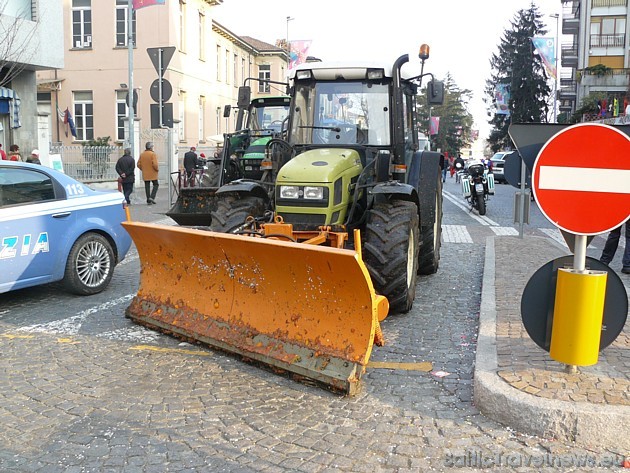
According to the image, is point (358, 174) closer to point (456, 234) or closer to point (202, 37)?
point (456, 234)

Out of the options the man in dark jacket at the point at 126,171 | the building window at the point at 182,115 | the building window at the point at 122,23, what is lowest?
the man in dark jacket at the point at 126,171

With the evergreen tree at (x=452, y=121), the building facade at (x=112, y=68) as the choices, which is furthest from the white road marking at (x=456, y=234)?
the evergreen tree at (x=452, y=121)

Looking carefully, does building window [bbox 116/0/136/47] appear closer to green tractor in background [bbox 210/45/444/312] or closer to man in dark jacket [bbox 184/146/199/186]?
man in dark jacket [bbox 184/146/199/186]

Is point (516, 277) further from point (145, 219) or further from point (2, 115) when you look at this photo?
point (2, 115)

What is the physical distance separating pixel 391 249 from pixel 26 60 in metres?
17.4

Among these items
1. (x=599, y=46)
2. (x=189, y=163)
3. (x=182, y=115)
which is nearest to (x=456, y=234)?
(x=189, y=163)

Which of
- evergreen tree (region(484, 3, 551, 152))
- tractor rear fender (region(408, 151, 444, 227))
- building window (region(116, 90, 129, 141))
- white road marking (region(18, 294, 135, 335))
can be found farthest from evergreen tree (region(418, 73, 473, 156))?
white road marking (region(18, 294, 135, 335))

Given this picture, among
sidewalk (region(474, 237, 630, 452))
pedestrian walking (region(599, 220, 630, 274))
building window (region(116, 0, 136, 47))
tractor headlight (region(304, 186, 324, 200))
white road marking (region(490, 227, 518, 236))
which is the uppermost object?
building window (region(116, 0, 136, 47))

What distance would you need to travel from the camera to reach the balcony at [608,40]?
50500 mm

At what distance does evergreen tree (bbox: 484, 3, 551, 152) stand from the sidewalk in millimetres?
56635

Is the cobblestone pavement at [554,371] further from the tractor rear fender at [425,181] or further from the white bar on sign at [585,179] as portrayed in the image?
the tractor rear fender at [425,181]

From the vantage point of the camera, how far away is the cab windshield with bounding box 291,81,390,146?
7.64 m

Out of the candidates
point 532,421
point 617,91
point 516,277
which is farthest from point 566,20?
point 532,421

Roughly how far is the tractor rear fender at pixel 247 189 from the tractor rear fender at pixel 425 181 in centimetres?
193
